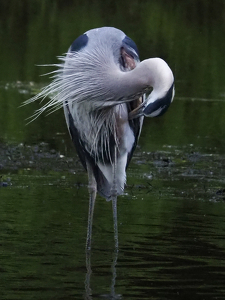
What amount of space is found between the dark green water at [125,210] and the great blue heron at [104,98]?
16.5 inches

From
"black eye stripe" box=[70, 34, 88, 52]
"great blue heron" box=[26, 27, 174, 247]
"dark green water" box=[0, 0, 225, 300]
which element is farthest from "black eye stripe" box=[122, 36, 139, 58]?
"dark green water" box=[0, 0, 225, 300]

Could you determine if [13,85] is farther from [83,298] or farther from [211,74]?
[83,298]

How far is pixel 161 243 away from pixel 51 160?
3877 mm

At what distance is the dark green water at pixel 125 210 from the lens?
616 centimetres

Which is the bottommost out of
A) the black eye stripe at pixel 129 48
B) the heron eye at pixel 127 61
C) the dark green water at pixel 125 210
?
the dark green water at pixel 125 210

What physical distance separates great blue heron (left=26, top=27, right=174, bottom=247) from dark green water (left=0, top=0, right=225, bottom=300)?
0.42 meters

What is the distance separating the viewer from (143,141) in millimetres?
12805

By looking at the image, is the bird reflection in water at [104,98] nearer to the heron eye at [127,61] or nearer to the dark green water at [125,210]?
the heron eye at [127,61]

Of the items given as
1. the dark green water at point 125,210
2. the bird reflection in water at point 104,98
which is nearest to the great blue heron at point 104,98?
the bird reflection in water at point 104,98

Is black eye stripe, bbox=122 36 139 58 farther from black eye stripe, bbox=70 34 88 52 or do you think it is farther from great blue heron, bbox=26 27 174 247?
black eye stripe, bbox=70 34 88 52

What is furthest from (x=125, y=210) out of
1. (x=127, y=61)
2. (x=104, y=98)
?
(x=104, y=98)

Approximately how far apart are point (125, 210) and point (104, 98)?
1913 millimetres

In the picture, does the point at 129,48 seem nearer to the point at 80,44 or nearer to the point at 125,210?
the point at 80,44

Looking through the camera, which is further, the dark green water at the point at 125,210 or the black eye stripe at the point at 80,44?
the black eye stripe at the point at 80,44
